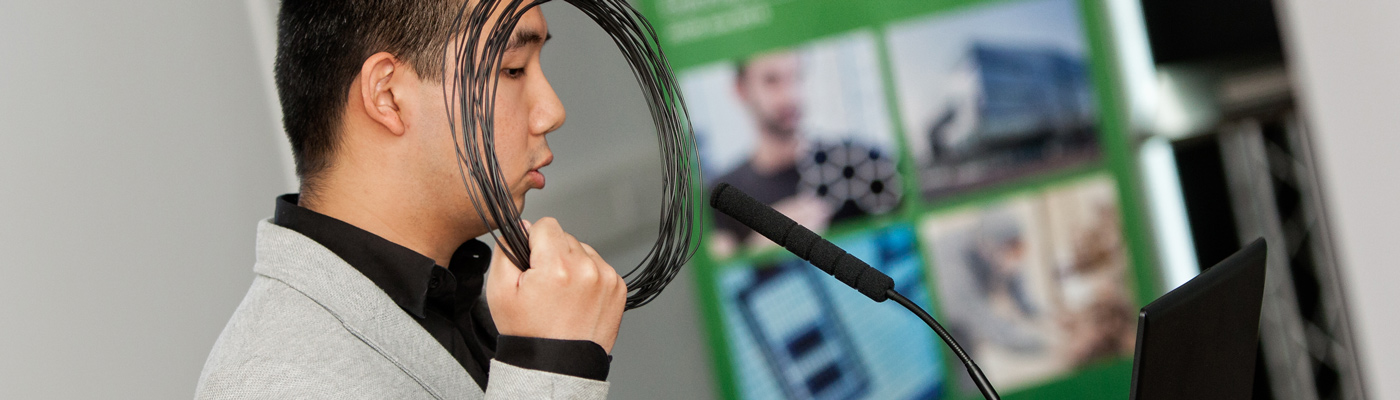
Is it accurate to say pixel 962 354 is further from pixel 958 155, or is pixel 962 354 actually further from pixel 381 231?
pixel 958 155

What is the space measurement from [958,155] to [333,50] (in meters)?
2.88

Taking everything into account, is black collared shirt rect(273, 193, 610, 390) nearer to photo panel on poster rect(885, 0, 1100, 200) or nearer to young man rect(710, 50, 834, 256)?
young man rect(710, 50, 834, 256)

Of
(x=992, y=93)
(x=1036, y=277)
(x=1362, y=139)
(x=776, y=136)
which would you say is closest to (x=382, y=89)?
(x=1362, y=139)

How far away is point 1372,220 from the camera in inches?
79.0

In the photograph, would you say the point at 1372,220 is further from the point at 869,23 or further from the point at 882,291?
the point at 869,23

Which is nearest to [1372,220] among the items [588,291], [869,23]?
[588,291]

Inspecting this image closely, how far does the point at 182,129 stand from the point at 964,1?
9.15 feet

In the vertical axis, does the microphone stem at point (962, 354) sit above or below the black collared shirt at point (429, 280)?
below

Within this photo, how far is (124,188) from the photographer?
1.83m

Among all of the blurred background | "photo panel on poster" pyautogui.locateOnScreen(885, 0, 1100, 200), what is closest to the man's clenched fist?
the blurred background

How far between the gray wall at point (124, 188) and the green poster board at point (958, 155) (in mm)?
1973

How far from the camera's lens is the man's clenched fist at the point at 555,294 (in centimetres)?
106

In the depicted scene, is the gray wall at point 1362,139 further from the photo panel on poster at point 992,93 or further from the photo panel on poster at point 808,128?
the photo panel on poster at point 808,128

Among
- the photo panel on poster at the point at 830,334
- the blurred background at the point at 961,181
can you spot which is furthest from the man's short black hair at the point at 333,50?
the photo panel on poster at the point at 830,334
